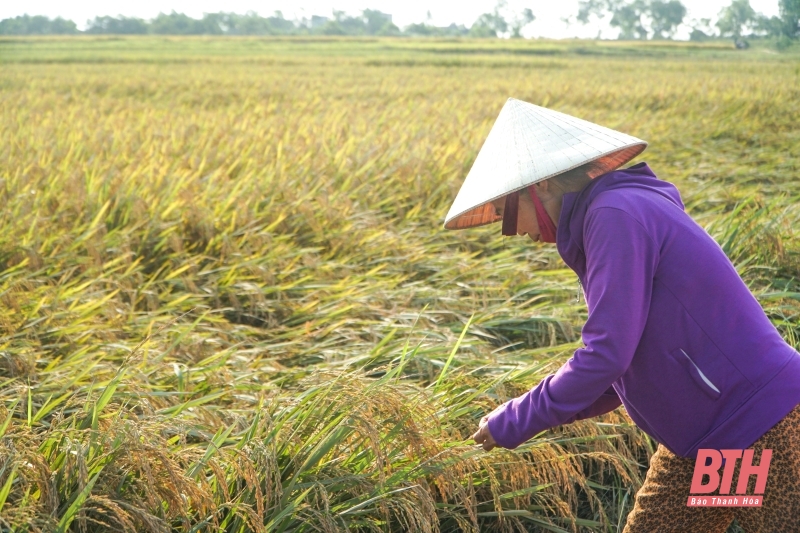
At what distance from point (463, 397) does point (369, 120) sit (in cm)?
560

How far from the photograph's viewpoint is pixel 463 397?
2.04 m

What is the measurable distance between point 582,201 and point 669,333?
25 centimetres

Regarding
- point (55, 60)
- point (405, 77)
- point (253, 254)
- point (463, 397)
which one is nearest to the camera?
point (463, 397)

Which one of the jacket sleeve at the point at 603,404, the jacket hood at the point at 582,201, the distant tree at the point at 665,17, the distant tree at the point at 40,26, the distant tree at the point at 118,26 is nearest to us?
the jacket hood at the point at 582,201

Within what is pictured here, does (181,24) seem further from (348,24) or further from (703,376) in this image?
(703,376)

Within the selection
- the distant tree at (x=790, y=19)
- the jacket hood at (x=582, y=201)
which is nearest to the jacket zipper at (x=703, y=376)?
the jacket hood at (x=582, y=201)

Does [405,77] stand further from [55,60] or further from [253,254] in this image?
[253,254]

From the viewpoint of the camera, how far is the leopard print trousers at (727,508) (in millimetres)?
1159

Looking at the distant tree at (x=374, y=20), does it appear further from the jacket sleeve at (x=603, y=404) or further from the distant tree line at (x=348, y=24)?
the jacket sleeve at (x=603, y=404)

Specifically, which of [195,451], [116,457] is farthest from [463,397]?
[116,457]

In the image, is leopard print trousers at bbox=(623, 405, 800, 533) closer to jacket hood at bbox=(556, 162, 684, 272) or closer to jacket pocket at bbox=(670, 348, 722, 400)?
jacket pocket at bbox=(670, 348, 722, 400)

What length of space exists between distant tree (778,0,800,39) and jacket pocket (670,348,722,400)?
6.90 m

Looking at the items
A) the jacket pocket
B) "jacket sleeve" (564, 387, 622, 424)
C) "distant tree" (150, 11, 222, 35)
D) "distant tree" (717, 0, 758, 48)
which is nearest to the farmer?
the jacket pocket

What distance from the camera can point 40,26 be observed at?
49.7 meters
